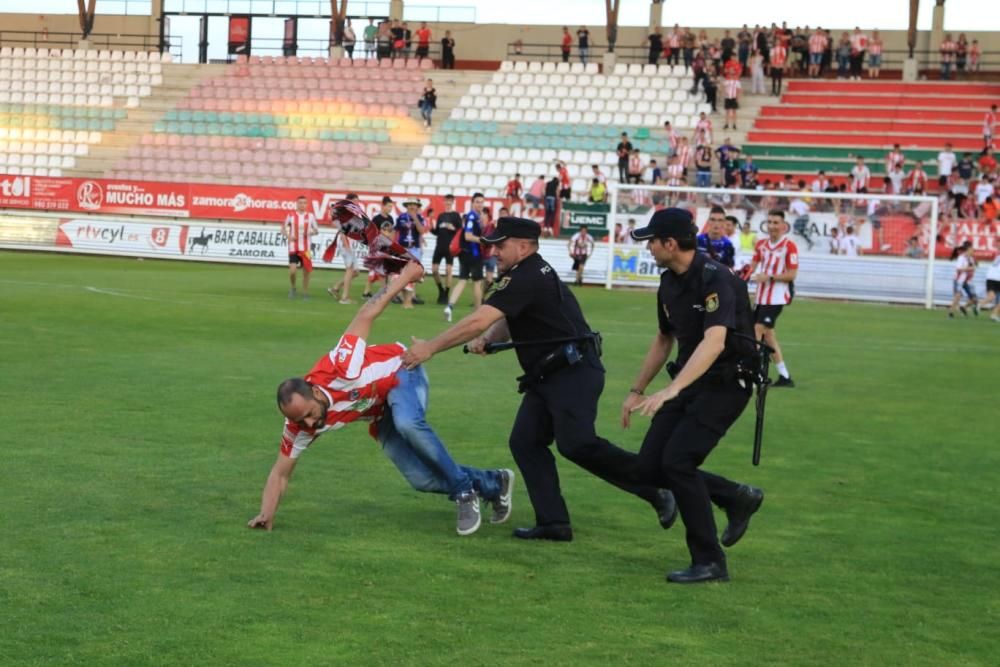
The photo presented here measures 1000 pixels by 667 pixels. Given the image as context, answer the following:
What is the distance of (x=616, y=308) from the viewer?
26328 millimetres

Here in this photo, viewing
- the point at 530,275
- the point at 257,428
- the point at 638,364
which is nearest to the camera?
the point at 530,275

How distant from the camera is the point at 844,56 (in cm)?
4634

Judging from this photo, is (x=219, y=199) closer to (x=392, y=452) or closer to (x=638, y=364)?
(x=638, y=364)

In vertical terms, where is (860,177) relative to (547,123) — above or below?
below

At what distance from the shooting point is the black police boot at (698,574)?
7195 millimetres

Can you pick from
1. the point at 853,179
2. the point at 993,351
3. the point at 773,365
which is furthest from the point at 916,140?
the point at 773,365

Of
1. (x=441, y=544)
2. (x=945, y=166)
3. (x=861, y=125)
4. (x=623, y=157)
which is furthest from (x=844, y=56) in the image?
(x=441, y=544)

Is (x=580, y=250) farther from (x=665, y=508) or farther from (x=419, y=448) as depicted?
(x=419, y=448)

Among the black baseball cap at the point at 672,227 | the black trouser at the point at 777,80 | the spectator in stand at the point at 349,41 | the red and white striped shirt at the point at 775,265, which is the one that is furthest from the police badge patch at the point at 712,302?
the spectator in stand at the point at 349,41

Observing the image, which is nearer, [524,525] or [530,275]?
[530,275]

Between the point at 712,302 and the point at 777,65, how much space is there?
3972 cm

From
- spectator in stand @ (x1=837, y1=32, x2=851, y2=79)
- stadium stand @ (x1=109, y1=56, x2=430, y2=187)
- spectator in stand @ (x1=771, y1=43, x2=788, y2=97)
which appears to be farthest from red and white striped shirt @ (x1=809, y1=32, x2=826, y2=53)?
stadium stand @ (x1=109, y1=56, x2=430, y2=187)

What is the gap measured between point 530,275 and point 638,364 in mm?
9662

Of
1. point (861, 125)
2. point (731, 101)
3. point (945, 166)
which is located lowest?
point (945, 166)
